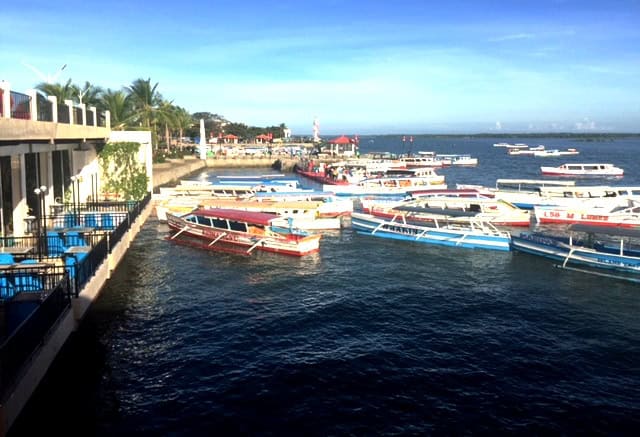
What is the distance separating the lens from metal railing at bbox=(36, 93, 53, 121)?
63.5 ft

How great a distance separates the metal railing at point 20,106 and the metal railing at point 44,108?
894 mm

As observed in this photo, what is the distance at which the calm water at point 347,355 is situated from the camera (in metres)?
13.4

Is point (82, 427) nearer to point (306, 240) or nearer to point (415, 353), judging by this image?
point (415, 353)

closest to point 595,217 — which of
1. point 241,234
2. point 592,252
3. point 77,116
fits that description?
point 592,252

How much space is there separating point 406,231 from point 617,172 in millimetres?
66275

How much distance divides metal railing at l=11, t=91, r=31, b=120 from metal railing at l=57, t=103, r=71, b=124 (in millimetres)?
4396

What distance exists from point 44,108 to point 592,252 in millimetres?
26171

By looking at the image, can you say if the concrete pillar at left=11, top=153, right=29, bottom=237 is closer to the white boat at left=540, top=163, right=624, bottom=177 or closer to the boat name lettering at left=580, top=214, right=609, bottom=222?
the boat name lettering at left=580, top=214, right=609, bottom=222

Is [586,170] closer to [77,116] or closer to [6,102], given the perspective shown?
[77,116]

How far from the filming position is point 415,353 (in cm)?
1741

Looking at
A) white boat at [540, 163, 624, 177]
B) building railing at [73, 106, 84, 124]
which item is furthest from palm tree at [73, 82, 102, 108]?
white boat at [540, 163, 624, 177]

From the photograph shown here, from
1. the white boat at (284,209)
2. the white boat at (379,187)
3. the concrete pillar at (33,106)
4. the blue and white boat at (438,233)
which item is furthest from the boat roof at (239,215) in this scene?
the white boat at (379,187)

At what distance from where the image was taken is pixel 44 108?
20.1 m

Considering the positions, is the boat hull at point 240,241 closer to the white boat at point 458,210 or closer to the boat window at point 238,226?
the boat window at point 238,226
